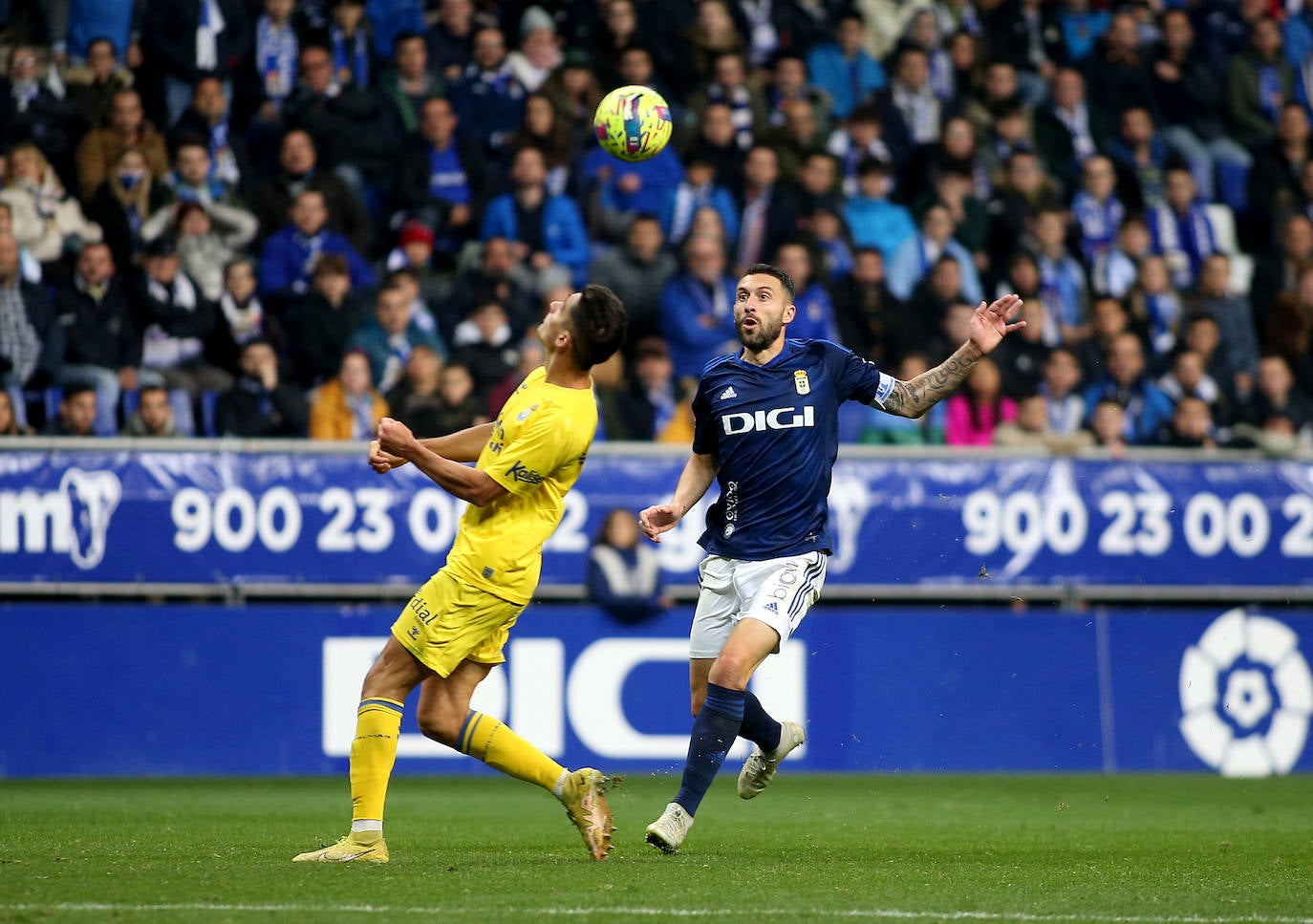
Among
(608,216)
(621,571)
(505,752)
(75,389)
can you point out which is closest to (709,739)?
(505,752)

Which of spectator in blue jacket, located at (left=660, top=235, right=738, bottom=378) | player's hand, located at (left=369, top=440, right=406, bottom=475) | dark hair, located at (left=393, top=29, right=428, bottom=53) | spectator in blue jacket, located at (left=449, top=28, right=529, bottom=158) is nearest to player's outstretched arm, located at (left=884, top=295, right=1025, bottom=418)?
player's hand, located at (left=369, top=440, right=406, bottom=475)

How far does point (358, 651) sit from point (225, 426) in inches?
75.2

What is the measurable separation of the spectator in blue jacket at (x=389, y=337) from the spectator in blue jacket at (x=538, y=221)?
4.19ft

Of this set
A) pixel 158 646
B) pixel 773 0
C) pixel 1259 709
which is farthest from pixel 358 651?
pixel 773 0

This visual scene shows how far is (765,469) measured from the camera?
800 cm

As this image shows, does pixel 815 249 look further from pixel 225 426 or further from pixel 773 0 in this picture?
pixel 225 426

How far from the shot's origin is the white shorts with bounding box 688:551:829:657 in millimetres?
7793

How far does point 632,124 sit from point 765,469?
278 cm

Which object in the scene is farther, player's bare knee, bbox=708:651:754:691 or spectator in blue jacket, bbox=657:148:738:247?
spectator in blue jacket, bbox=657:148:738:247

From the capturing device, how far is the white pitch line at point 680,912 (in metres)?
5.70

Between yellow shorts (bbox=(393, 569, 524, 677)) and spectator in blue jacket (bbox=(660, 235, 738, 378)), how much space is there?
728cm

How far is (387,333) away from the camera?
13906mm

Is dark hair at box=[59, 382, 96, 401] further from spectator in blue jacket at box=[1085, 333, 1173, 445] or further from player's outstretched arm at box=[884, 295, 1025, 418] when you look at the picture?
spectator in blue jacket at box=[1085, 333, 1173, 445]

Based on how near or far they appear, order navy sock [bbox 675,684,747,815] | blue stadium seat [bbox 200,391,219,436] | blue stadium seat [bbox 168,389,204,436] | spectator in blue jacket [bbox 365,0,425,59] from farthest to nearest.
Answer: spectator in blue jacket [bbox 365,0,425,59] < blue stadium seat [bbox 200,391,219,436] < blue stadium seat [bbox 168,389,204,436] < navy sock [bbox 675,684,747,815]
